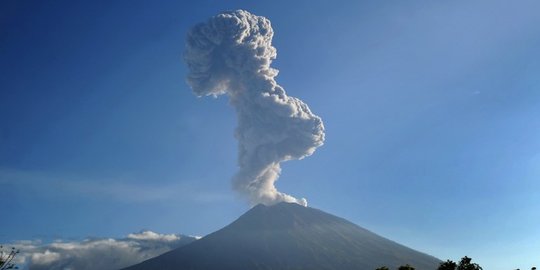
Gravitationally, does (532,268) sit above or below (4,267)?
above

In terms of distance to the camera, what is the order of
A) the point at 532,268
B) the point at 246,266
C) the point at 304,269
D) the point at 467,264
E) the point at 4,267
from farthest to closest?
1. the point at 246,266
2. the point at 304,269
3. the point at 467,264
4. the point at 532,268
5. the point at 4,267

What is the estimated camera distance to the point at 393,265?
616 feet

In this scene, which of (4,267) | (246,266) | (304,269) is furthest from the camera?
(246,266)

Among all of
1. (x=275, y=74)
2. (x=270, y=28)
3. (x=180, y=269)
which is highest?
(x=270, y=28)

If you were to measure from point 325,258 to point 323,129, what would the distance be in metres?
60.9

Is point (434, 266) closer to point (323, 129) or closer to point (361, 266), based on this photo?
point (361, 266)

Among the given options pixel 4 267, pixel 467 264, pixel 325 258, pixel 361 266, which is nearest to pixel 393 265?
pixel 361 266

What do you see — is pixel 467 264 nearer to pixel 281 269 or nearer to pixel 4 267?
pixel 4 267

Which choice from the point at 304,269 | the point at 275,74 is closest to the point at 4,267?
the point at 275,74

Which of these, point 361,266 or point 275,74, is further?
point 361,266

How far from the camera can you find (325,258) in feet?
652

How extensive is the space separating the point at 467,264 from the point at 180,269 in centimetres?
16902

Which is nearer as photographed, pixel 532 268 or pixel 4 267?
pixel 4 267

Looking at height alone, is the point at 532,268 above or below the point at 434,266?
below
